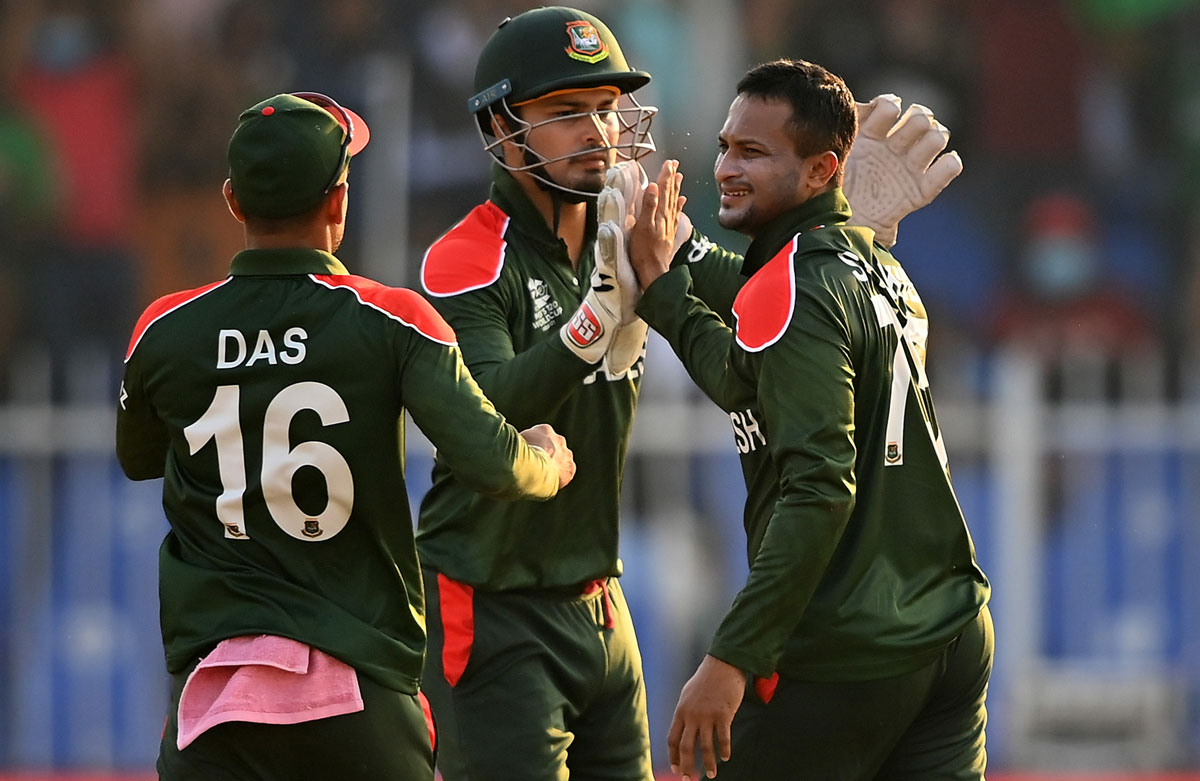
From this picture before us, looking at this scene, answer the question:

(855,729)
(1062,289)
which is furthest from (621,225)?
(1062,289)

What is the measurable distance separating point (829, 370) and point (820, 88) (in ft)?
2.10

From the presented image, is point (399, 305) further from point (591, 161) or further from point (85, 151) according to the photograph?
point (85, 151)

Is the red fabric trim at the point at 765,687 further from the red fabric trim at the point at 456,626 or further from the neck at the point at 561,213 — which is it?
the neck at the point at 561,213

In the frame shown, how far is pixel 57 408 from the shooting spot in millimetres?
8203

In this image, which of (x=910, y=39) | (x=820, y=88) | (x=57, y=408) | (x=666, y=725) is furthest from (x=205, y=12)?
(x=820, y=88)

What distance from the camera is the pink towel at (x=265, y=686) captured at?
9.75ft

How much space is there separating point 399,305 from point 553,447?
0.43 m

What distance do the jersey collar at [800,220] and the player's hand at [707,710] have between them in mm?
818

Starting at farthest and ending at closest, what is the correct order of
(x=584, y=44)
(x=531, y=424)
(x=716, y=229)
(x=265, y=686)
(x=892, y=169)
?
(x=716, y=229) < (x=892, y=169) < (x=584, y=44) < (x=531, y=424) < (x=265, y=686)

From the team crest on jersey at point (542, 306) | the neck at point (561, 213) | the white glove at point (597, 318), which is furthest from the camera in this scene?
the neck at point (561, 213)

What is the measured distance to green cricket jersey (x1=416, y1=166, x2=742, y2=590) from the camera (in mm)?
3791

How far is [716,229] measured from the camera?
878 centimetres

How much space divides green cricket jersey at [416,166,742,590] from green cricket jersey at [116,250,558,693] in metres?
0.59

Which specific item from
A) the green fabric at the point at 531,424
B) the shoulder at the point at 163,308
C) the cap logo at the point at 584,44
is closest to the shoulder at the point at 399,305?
the shoulder at the point at 163,308
